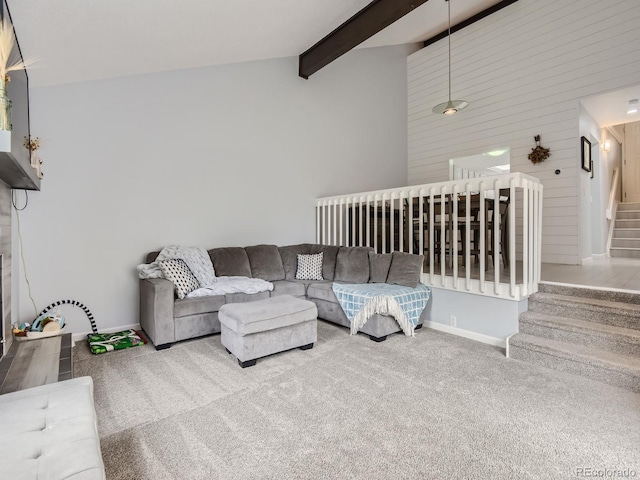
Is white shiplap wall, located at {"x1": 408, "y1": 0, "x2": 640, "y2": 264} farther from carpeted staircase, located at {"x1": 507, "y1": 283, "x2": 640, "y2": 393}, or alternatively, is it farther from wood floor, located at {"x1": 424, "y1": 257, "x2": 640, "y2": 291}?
carpeted staircase, located at {"x1": 507, "y1": 283, "x2": 640, "y2": 393}

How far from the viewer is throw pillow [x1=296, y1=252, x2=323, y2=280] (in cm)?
445

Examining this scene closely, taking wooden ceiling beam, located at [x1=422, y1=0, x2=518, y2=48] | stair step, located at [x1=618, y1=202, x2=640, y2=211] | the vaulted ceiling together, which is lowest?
stair step, located at [x1=618, y1=202, x2=640, y2=211]

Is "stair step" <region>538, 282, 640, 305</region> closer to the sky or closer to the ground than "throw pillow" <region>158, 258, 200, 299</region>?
closer to the ground

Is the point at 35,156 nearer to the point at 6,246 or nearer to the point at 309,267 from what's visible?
the point at 6,246

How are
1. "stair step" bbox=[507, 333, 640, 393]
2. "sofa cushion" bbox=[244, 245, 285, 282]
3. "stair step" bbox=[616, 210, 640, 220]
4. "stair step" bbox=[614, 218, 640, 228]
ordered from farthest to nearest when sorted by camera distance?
1. "stair step" bbox=[616, 210, 640, 220]
2. "stair step" bbox=[614, 218, 640, 228]
3. "sofa cushion" bbox=[244, 245, 285, 282]
4. "stair step" bbox=[507, 333, 640, 393]

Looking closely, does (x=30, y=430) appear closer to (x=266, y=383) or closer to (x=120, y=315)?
(x=266, y=383)

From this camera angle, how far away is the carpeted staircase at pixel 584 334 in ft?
7.90

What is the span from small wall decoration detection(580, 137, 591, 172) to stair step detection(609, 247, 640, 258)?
1958 mm

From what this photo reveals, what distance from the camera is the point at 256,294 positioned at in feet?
11.9

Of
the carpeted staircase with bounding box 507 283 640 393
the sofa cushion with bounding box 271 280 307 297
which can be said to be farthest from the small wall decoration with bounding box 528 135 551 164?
the sofa cushion with bounding box 271 280 307 297

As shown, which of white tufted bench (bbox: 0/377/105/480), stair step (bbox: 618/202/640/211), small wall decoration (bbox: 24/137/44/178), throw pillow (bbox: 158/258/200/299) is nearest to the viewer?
white tufted bench (bbox: 0/377/105/480)

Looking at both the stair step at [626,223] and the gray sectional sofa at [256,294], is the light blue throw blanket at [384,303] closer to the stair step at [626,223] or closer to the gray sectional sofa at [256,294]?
the gray sectional sofa at [256,294]

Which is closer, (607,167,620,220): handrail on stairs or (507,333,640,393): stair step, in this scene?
(507,333,640,393): stair step

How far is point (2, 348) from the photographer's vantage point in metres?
2.24
